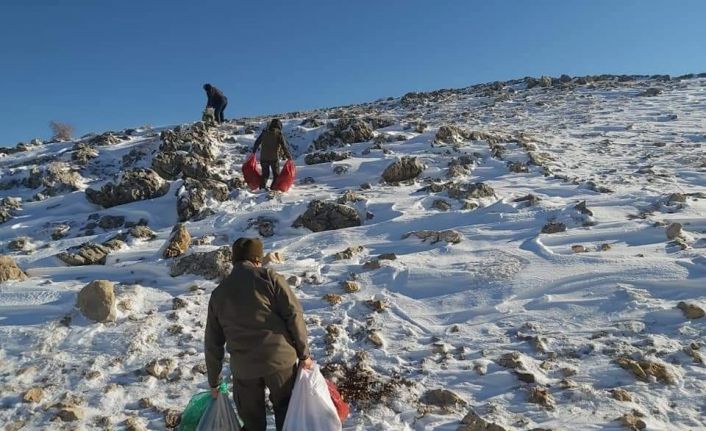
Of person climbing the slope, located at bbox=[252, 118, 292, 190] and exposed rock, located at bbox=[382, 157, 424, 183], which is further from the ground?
person climbing the slope, located at bbox=[252, 118, 292, 190]

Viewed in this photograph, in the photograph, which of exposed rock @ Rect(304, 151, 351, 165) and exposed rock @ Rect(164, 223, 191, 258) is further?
exposed rock @ Rect(304, 151, 351, 165)

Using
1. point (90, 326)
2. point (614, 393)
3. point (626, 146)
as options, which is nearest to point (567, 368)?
point (614, 393)

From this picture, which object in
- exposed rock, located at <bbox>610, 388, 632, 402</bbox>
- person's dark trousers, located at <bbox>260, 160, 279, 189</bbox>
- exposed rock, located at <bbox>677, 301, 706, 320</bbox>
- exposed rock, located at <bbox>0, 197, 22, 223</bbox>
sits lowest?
exposed rock, located at <bbox>610, 388, 632, 402</bbox>

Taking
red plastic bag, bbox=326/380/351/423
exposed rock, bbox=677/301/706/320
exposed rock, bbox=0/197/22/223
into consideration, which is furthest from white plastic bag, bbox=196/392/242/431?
exposed rock, bbox=0/197/22/223

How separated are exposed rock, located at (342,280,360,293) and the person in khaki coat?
235cm

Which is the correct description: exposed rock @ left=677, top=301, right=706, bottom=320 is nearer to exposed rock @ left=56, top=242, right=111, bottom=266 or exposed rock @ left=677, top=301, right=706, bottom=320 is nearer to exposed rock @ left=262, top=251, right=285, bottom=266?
exposed rock @ left=262, top=251, right=285, bottom=266

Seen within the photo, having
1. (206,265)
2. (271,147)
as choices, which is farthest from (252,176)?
(206,265)

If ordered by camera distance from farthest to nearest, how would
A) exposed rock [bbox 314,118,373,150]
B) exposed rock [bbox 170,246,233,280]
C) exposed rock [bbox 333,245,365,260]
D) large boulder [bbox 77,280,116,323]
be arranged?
exposed rock [bbox 314,118,373,150]
exposed rock [bbox 333,245,365,260]
exposed rock [bbox 170,246,233,280]
large boulder [bbox 77,280,116,323]

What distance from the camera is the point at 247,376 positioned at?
304 cm

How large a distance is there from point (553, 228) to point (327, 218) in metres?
3.38

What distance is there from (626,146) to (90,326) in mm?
12388

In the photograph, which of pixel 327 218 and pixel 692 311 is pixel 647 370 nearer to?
pixel 692 311

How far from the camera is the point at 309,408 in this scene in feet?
10.1

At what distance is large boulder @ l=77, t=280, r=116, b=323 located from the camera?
16.4 feet
